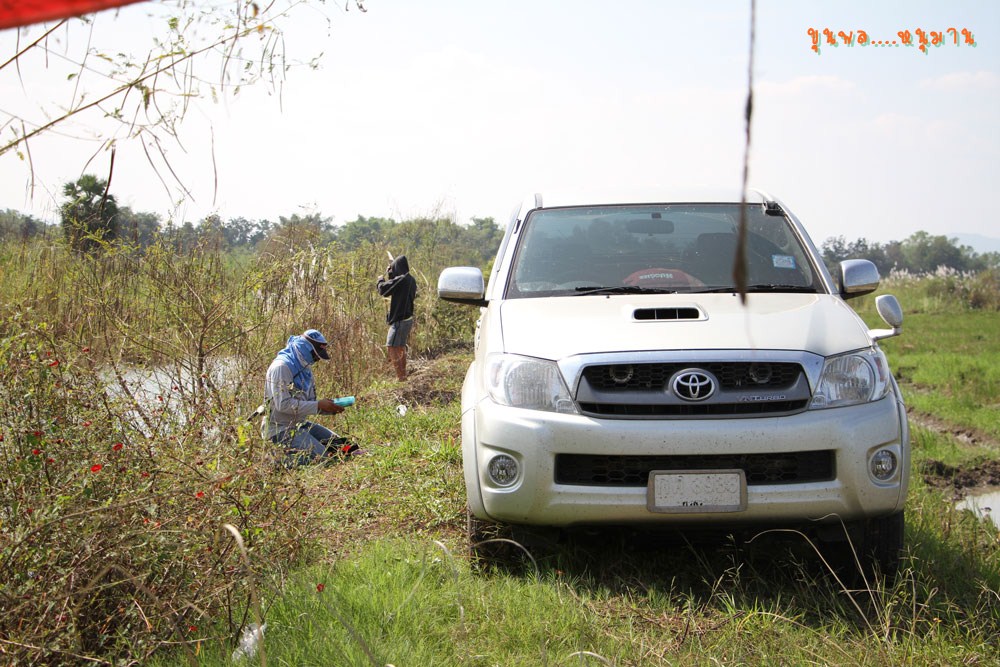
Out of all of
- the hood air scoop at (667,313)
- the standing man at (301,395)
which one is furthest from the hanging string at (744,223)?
the standing man at (301,395)

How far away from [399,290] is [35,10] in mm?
12158

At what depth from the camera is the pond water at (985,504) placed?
6733 mm

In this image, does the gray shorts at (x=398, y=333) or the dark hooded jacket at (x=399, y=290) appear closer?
the gray shorts at (x=398, y=333)

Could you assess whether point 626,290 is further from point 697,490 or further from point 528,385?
point 697,490

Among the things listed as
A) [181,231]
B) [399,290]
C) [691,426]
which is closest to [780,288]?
[691,426]

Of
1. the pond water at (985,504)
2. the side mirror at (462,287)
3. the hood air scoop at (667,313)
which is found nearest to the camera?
the hood air scoop at (667,313)

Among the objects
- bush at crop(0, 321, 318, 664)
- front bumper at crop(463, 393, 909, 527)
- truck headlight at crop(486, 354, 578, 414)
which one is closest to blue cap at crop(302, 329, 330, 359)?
bush at crop(0, 321, 318, 664)

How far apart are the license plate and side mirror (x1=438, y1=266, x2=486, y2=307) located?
1527mm

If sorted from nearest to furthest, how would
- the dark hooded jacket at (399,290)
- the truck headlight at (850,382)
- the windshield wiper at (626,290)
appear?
the truck headlight at (850,382) → the windshield wiper at (626,290) → the dark hooded jacket at (399,290)

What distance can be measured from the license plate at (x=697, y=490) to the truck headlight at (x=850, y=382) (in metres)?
0.44

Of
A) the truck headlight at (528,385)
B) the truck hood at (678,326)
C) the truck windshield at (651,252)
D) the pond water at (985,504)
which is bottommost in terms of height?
the pond water at (985,504)

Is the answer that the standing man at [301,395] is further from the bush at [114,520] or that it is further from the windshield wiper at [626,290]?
the bush at [114,520]

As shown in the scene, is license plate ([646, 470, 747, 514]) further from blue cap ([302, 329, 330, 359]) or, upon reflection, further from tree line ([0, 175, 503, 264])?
blue cap ([302, 329, 330, 359])

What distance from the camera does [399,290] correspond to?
12.8m
